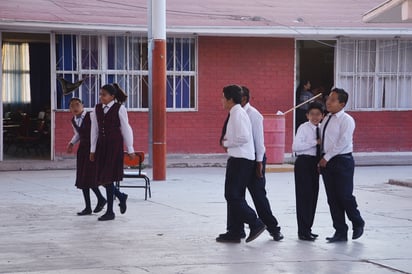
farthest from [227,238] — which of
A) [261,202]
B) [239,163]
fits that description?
[239,163]

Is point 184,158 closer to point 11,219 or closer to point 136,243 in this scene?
point 11,219

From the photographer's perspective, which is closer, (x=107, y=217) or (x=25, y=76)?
(x=107, y=217)

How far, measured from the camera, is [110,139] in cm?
1120

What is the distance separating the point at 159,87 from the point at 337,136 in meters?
7.78

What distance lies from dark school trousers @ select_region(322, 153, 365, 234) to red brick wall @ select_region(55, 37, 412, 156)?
11.5 metres

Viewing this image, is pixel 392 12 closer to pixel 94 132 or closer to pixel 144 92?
pixel 94 132

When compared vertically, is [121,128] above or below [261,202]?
above

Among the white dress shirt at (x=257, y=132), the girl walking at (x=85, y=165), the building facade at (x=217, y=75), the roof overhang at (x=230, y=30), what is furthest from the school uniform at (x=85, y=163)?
the building facade at (x=217, y=75)

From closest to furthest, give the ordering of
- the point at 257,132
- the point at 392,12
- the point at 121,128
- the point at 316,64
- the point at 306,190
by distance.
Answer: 1. the point at 257,132
2. the point at 306,190
3. the point at 121,128
4. the point at 392,12
5. the point at 316,64

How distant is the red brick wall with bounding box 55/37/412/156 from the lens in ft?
69.0

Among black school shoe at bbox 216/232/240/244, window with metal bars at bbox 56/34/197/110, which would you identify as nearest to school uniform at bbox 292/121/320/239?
black school shoe at bbox 216/232/240/244

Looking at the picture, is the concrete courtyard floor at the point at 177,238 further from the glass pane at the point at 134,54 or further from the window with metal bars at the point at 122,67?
the glass pane at the point at 134,54

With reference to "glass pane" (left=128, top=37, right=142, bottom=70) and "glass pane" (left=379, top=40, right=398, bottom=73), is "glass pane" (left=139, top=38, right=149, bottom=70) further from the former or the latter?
"glass pane" (left=379, top=40, right=398, bottom=73)

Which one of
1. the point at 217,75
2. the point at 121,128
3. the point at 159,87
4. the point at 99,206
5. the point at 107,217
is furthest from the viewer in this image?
the point at 217,75
